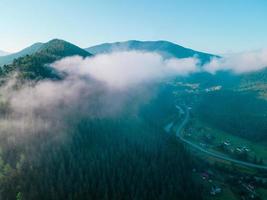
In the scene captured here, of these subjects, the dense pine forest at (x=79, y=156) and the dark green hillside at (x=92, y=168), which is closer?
the dark green hillside at (x=92, y=168)

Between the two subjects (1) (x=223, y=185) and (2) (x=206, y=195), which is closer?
(2) (x=206, y=195)

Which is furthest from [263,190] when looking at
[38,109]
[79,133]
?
[38,109]

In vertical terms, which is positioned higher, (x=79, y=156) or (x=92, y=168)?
(x=79, y=156)

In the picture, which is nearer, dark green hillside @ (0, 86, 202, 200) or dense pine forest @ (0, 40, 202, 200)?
dark green hillside @ (0, 86, 202, 200)

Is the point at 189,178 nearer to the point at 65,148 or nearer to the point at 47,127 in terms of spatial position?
the point at 65,148

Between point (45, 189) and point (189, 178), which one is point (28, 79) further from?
point (189, 178)

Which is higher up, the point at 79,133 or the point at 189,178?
the point at 79,133

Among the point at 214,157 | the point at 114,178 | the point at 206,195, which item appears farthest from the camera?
the point at 214,157

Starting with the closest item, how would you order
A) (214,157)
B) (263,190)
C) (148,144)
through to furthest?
(263,190) → (148,144) → (214,157)

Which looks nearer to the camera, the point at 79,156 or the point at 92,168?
the point at 92,168

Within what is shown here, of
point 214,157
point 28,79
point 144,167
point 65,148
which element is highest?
point 28,79
